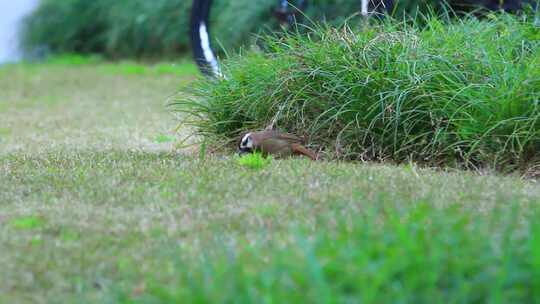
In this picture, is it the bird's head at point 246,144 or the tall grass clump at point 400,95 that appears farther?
the bird's head at point 246,144

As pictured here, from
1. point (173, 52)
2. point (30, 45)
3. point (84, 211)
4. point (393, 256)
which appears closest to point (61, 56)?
point (30, 45)

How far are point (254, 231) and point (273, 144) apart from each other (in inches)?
68.3

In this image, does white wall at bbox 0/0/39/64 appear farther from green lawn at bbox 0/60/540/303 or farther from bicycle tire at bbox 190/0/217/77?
green lawn at bbox 0/60/540/303

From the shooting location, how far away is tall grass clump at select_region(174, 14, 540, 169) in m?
5.31

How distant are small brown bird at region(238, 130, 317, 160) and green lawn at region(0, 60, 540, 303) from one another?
32cm

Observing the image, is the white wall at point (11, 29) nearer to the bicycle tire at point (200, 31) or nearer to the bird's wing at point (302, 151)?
the bicycle tire at point (200, 31)

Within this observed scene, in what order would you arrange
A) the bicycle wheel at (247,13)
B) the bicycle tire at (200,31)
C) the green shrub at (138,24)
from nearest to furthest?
1. the bicycle wheel at (247,13)
2. the bicycle tire at (200,31)
3. the green shrub at (138,24)

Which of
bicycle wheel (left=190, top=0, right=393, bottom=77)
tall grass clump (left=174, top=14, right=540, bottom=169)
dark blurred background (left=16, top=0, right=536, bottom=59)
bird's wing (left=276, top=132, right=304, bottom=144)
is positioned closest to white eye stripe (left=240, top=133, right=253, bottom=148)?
bird's wing (left=276, top=132, right=304, bottom=144)

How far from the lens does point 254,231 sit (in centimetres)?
390

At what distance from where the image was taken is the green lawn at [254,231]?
3.01m

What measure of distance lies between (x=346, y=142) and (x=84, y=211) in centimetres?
190

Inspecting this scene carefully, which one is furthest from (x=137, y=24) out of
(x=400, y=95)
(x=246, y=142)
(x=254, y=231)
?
(x=254, y=231)

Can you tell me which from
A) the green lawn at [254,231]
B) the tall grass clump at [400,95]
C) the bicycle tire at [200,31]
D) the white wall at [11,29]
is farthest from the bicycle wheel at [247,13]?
the white wall at [11,29]

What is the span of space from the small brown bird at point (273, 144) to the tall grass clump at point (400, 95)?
0.50 ft
